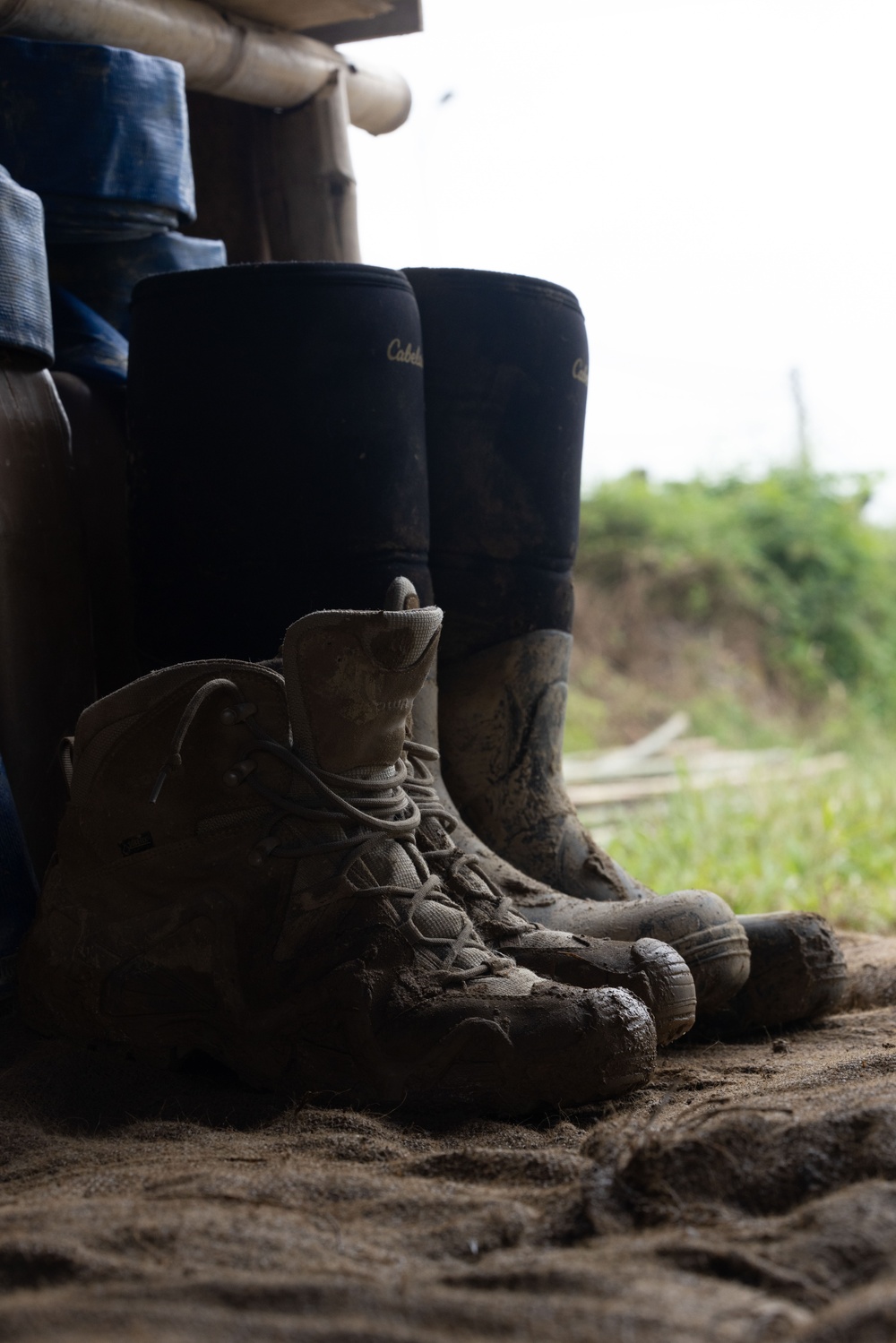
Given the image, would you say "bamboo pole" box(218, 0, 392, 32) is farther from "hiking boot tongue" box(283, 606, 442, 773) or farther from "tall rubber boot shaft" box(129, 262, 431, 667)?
"hiking boot tongue" box(283, 606, 442, 773)

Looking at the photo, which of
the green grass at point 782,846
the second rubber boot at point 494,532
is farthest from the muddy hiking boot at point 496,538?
the green grass at point 782,846

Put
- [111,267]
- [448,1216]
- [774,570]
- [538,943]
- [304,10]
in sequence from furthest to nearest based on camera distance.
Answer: [774,570] → [304,10] → [111,267] → [538,943] → [448,1216]

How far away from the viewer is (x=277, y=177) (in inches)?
93.4

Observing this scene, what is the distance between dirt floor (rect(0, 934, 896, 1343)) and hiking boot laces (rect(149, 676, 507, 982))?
0.52 feet

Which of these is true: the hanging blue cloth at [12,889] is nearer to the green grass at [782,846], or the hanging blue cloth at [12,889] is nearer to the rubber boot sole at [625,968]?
the rubber boot sole at [625,968]

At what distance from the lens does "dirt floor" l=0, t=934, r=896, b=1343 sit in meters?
0.63

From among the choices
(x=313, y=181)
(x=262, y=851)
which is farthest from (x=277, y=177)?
(x=262, y=851)

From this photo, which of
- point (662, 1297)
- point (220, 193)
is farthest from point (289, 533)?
point (220, 193)

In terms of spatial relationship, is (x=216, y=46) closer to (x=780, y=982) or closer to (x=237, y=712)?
(x=237, y=712)

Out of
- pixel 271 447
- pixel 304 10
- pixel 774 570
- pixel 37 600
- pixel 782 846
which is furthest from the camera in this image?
pixel 774 570

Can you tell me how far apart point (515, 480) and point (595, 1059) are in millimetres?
856

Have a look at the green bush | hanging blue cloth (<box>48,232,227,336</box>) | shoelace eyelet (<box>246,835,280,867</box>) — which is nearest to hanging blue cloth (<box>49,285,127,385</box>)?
hanging blue cloth (<box>48,232,227,336</box>)

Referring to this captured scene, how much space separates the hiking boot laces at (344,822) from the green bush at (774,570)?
341 inches

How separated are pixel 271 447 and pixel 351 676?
41 cm
